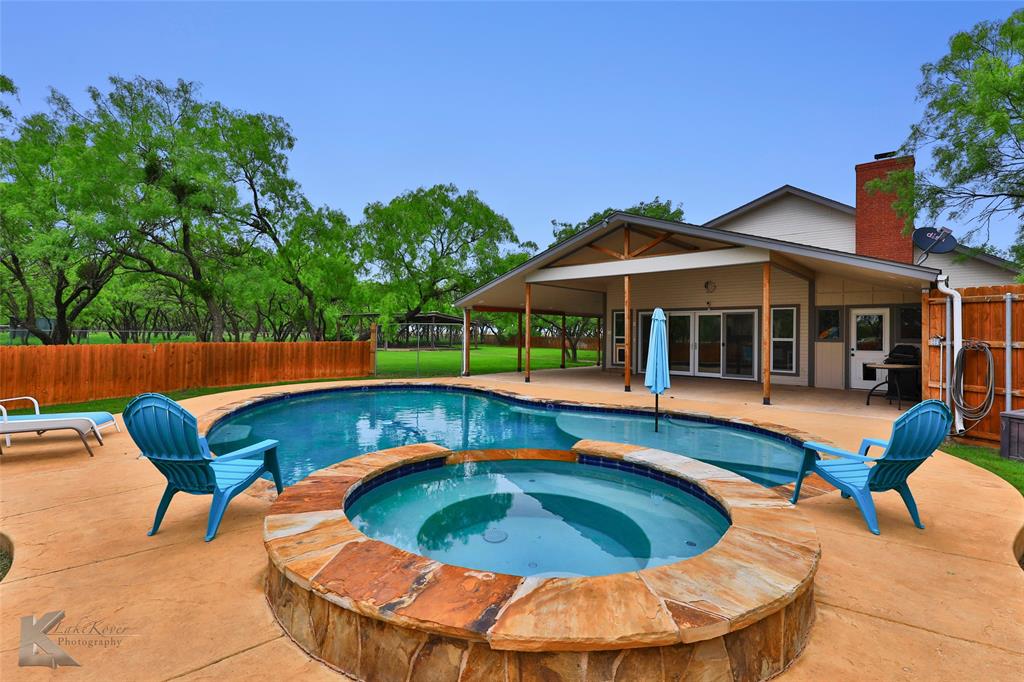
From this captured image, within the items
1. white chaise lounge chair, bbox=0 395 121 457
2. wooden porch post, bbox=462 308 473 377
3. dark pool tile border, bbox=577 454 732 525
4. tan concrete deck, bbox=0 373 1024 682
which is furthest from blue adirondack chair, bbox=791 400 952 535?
wooden porch post, bbox=462 308 473 377

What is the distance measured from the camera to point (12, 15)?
12609mm

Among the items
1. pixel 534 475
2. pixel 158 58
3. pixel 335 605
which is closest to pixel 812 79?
pixel 534 475

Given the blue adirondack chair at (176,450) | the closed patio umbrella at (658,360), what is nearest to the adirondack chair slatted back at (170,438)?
the blue adirondack chair at (176,450)

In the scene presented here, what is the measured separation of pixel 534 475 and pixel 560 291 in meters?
11.0

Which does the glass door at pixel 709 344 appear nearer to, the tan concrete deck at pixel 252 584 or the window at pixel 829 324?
the window at pixel 829 324

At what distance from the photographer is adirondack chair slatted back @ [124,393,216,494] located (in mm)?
3201

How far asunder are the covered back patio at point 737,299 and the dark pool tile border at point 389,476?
22.1 ft

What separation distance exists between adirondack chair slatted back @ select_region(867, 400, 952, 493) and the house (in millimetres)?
5703

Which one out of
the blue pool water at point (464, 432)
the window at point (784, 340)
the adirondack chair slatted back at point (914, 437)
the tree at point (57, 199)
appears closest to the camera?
the adirondack chair slatted back at point (914, 437)

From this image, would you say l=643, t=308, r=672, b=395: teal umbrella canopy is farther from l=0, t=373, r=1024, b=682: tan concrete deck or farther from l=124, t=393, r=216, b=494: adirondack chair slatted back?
l=124, t=393, r=216, b=494: adirondack chair slatted back

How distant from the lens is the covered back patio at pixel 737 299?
968cm

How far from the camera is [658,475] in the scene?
4672mm

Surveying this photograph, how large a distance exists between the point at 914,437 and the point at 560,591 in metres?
3.08

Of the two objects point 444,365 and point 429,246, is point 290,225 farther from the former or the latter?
point 444,365
